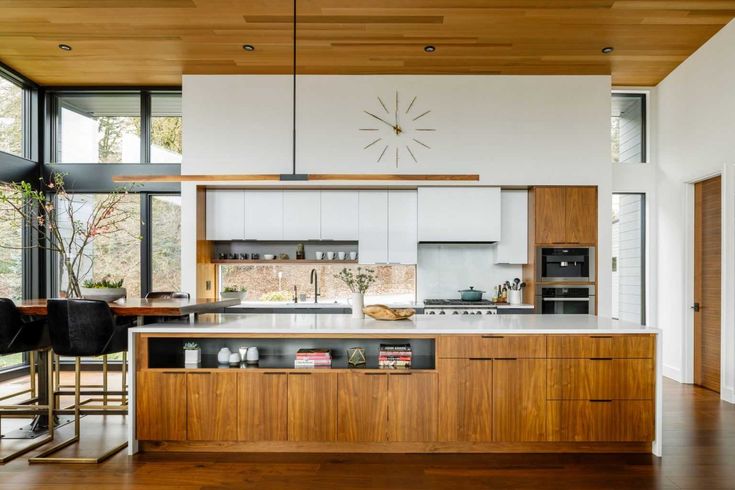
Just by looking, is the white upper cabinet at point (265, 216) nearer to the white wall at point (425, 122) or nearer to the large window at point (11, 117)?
the white wall at point (425, 122)

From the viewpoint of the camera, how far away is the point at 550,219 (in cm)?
594

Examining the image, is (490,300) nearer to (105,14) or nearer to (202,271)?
(202,271)

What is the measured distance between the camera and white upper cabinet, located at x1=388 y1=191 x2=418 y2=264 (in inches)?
240

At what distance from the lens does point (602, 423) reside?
3596 millimetres

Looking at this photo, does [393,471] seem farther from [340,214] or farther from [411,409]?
[340,214]

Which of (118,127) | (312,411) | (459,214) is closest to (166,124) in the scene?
(118,127)

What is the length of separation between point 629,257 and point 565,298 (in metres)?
1.43

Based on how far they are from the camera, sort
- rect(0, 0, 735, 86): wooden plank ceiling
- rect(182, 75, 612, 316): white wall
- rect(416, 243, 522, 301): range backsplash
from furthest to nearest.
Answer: rect(416, 243, 522, 301): range backsplash, rect(182, 75, 612, 316): white wall, rect(0, 0, 735, 86): wooden plank ceiling

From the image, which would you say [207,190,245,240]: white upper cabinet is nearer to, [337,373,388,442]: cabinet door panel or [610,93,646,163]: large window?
[337,373,388,442]: cabinet door panel

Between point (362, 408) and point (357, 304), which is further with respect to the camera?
point (357, 304)

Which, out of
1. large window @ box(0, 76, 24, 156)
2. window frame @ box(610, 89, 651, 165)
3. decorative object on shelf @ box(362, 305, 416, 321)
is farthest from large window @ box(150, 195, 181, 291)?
window frame @ box(610, 89, 651, 165)

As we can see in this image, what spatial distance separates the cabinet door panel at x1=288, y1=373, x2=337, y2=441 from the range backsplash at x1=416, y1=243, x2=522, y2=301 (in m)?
2.99

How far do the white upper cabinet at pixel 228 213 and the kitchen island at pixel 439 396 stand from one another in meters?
2.64

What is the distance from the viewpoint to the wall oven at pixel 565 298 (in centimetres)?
590
